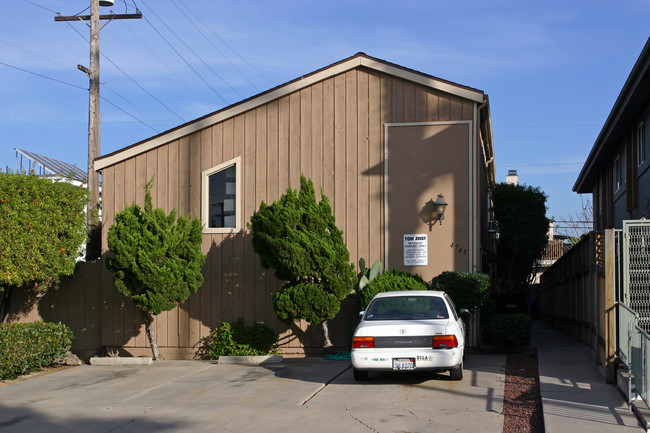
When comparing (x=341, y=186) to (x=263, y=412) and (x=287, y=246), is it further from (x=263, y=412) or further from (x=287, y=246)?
(x=263, y=412)

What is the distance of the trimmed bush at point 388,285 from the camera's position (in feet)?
47.4

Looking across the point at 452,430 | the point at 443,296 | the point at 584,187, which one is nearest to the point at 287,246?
the point at 443,296

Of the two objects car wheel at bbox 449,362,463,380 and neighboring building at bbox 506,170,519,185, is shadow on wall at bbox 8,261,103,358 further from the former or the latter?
neighboring building at bbox 506,170,519,185

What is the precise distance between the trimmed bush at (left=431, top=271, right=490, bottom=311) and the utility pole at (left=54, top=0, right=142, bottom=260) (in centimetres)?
829

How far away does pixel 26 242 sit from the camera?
14.3 metres

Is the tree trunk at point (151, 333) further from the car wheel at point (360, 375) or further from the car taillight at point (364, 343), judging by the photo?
the car taillight at point (364, 343)

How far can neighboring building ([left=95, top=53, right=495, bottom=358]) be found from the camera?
15430 mm

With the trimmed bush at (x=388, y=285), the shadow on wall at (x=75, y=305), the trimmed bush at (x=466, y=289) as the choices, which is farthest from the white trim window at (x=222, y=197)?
the trimmed bush at (x=466, y=289)

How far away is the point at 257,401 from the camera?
10156 millimetres

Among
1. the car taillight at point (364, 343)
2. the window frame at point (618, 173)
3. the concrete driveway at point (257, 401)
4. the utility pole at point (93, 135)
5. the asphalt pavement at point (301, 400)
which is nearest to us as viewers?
the asphalt pavement at point (301, 400)

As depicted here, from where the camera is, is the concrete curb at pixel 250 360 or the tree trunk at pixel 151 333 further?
the tree trunk at pixel 151 333

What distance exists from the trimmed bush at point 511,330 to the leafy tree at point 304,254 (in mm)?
3084

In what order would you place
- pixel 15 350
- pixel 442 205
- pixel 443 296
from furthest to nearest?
1. pixel 442 205
2. pixel 15 350
3. pixel 443 296

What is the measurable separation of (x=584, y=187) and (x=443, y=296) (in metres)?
18.0
